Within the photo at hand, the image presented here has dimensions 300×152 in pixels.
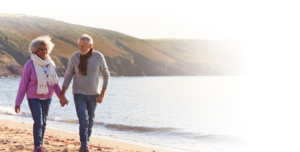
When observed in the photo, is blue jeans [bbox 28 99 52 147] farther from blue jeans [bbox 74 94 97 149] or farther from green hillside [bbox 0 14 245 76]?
green hillside [bbox 0 14 245 76]

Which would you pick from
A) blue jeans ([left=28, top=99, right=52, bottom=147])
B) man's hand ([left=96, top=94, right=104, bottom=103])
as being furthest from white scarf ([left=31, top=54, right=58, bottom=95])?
man's hand ([left=96, top=94, right=104, bottom=103])

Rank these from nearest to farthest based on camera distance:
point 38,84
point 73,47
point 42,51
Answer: point 38,84 → point 42,51 → point 73,47

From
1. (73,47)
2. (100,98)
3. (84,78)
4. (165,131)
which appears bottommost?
(165,131)

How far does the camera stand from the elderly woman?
16.1ft

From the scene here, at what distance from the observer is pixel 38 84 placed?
4.89m

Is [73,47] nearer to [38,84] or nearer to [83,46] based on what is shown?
[83,46]

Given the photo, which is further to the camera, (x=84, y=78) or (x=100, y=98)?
(x=100, y=98)

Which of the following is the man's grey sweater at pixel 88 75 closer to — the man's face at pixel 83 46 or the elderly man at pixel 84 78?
the elderly man at pixel 84 78

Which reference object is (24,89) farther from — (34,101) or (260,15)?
(260,15)

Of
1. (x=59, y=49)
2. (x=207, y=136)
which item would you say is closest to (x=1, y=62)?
(x=59, y=49)

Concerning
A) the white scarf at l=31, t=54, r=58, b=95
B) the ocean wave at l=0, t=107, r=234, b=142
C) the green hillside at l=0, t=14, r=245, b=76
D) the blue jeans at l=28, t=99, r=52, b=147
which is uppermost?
the green hillside at l=0, t=14, r=245, b=76

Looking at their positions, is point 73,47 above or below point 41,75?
above

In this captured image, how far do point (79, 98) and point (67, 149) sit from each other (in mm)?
1543

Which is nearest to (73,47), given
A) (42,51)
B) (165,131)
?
(165,131)
